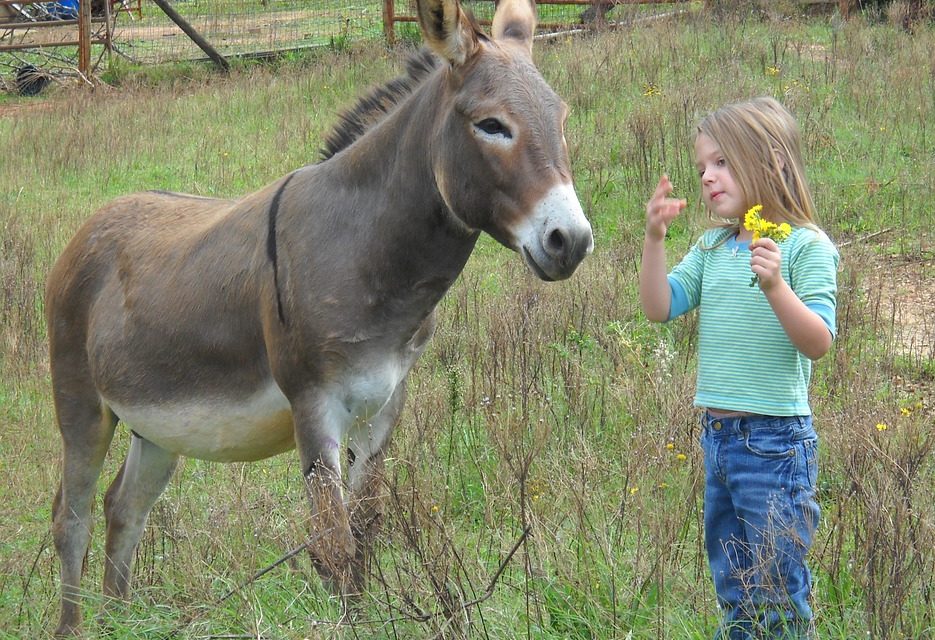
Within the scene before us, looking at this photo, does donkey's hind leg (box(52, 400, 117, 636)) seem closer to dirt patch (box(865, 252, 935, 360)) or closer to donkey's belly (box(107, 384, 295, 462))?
donkey's belly (box(107, 384, 295, 462))

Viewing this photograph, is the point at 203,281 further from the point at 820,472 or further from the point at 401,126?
the point at 820,472

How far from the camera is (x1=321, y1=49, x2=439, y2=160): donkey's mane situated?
3715mm

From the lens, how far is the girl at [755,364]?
283 centimetres

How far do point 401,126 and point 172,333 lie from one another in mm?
1227

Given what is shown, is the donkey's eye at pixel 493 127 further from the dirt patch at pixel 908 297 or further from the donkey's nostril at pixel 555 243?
the dirt patch at pixel 908 297

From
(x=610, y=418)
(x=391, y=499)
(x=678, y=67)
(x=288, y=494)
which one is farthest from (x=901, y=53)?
(x=391, y=499)

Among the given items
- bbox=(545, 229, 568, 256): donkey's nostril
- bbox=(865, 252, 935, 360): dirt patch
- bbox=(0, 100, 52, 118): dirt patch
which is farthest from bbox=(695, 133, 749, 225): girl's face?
bbox=(0, 100, 52, 118): dirt patch

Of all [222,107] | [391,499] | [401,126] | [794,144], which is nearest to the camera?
[794,144]

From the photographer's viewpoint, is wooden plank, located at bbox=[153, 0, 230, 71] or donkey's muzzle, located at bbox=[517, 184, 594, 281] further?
wooden plank, located at bbox=[153, 0, 230, 71]

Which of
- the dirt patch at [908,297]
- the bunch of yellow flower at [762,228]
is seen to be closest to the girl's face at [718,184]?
the bunch of yellow flower at [762,228]

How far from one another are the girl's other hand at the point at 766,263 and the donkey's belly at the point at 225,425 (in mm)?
1744

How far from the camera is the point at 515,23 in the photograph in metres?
3.67

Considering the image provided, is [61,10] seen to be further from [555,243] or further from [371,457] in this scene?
[555,243]

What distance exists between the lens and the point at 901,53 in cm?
1084
